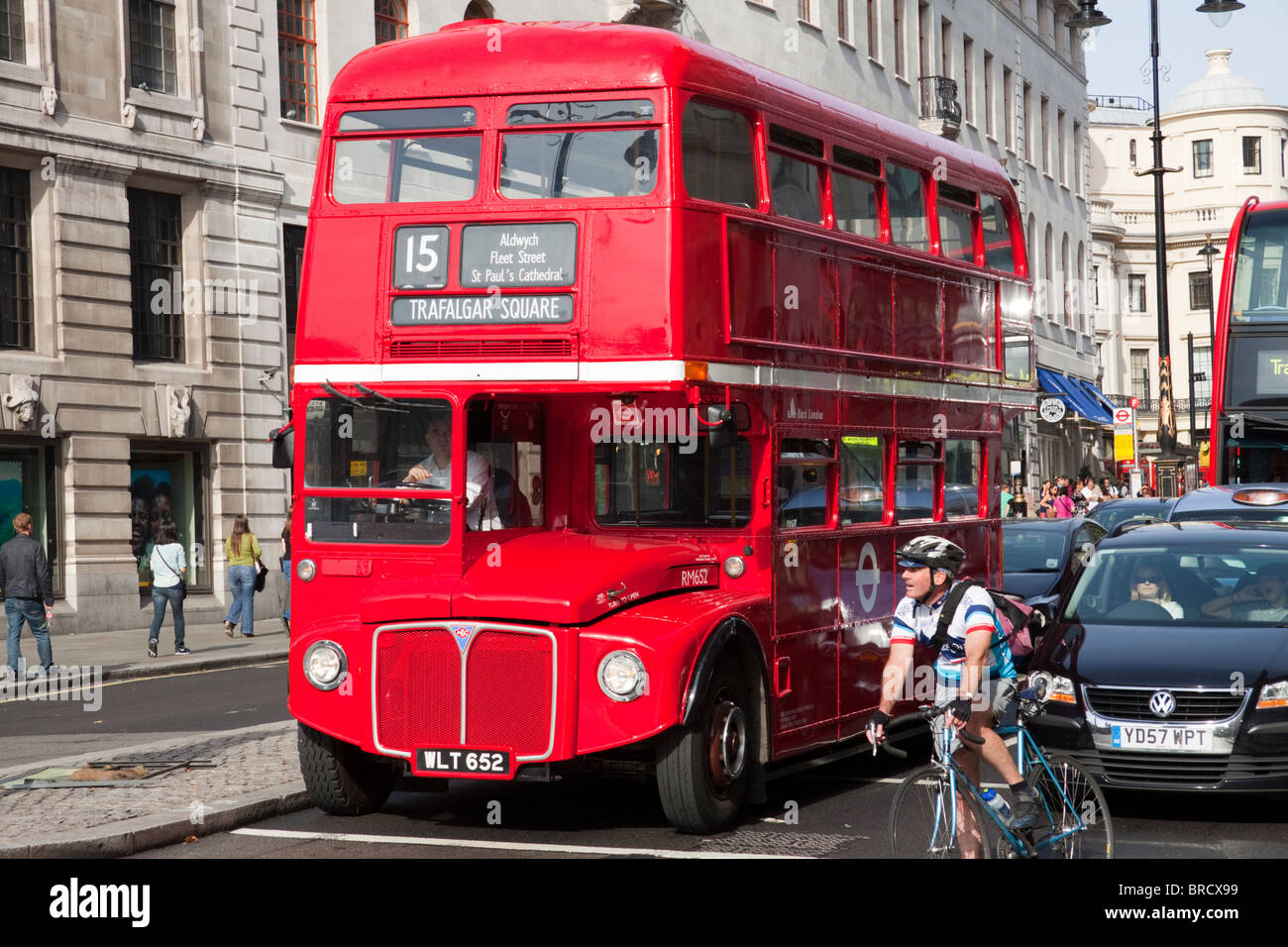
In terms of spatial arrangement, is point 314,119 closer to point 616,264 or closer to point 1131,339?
point 616,264

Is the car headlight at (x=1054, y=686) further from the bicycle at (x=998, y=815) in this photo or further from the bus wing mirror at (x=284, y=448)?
the bus wing mirror at (x=284, y=448)

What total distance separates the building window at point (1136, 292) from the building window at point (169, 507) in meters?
70.4

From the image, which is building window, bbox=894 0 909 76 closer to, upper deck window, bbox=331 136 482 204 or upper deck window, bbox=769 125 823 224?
upper deck window, bbox=769 125 823 224

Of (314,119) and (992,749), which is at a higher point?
(314,119)

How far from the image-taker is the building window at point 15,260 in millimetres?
24547

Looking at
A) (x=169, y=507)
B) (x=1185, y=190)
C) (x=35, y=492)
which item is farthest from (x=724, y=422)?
(x=1185, y=190)

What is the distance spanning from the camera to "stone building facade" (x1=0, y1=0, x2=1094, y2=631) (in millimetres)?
24719

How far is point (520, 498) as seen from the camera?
34.2 feet

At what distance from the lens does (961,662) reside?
23.9 feet

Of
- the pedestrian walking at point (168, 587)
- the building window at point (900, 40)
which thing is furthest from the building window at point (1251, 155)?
the pedestrian walking at point (168, 587)

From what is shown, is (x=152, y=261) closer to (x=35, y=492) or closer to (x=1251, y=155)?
(x=35, y=492)

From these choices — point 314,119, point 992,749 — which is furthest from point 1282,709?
point 314,119

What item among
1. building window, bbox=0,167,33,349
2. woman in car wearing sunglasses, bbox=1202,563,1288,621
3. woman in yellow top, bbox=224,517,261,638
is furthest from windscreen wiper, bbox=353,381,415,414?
building window, bbox=0,167,33,349
